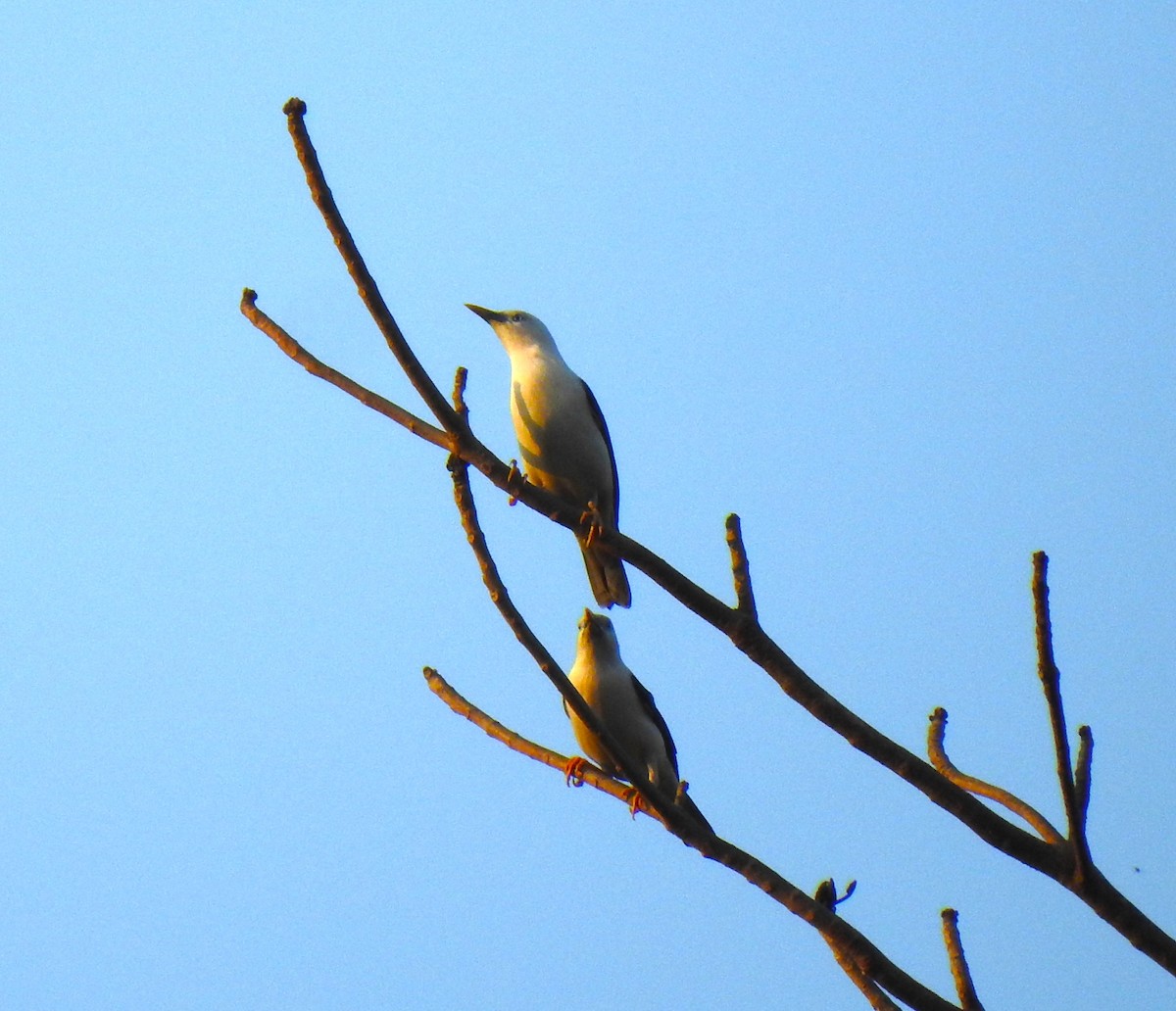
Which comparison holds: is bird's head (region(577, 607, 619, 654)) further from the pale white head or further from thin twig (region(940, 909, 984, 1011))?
thin twig (region(940, 909, 984, 1011))

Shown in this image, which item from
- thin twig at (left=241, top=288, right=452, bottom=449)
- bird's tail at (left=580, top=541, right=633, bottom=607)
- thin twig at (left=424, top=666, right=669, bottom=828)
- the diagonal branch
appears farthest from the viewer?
bird's tail at (left=580, top=541, right=633, bottom=607)

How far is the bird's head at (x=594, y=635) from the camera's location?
278 inches

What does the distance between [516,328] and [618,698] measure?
200 centimetres

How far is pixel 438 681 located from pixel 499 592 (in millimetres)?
902

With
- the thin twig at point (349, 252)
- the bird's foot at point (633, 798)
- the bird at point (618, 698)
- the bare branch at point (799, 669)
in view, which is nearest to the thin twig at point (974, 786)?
the bare branch at point (799, 669)

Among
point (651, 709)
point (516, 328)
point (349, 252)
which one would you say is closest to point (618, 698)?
point (651, 709)

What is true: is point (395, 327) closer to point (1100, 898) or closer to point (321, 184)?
point (321, 184)

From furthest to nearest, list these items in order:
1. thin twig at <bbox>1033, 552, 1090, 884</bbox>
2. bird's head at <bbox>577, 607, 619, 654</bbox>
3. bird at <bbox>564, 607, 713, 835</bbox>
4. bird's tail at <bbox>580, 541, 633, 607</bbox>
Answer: bird's head at <bbox>577, 607, 619, 654</bbox>
bird at <bbox>564, 607, 713, 835</bbox>
bird's tail at <bbox>580, 541, 633, 607</bbox>
thin twig at <bbox>1033, 552, 1090, 884</bbox>

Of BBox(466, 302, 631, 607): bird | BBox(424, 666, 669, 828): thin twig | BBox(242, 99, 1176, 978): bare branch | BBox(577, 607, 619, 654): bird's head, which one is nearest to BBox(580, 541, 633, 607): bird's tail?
BBox(466, 302, 631, 607): bird

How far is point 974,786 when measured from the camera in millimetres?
3053

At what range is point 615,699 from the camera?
22.6ft

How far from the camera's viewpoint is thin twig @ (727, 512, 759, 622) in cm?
273

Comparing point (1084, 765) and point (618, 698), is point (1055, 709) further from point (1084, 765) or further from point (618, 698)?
point (618, 698)

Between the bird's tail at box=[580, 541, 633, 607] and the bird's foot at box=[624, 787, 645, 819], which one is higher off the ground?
the bird's tail at box=[580, 541, 633, 607]
